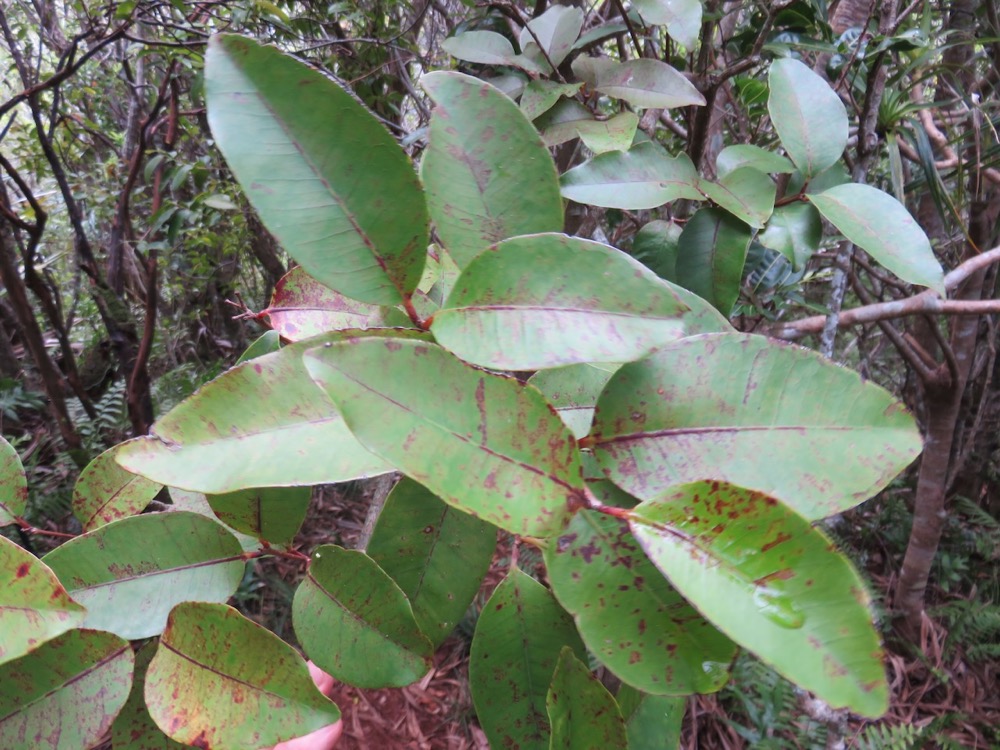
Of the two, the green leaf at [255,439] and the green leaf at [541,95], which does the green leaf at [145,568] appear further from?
the green leaf at [541,95]

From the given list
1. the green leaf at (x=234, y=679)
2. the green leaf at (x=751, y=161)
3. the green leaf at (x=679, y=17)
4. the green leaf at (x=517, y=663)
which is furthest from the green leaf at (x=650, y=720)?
the green leaf at (x=679, y=17)

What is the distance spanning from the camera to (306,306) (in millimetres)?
405

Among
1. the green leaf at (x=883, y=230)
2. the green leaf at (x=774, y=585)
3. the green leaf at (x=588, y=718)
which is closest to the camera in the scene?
the green leaf at (x=774, y=585)

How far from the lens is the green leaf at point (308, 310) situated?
1.27ft

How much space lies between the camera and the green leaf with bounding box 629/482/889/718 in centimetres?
19

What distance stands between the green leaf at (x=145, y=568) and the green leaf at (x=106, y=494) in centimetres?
9

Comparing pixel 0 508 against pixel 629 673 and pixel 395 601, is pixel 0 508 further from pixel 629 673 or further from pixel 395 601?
pixel 629 673

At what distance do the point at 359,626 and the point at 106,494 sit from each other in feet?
0.82

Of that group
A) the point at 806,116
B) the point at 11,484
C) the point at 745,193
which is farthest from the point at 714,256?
the point at 11,484

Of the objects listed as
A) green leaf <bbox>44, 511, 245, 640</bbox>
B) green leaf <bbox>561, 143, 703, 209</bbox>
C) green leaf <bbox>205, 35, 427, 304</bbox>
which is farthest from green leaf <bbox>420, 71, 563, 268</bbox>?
green leaf <bbox>44, 511, 245, 640</bbox>

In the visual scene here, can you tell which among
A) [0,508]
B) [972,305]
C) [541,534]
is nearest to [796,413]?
[541,534]

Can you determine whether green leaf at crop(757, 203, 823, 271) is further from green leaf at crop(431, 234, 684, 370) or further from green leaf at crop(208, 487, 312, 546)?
green leaf at crop(208, 487, 312, 546)

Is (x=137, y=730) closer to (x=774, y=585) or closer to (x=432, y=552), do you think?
(x=432, y=552)

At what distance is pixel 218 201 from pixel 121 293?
47cm
